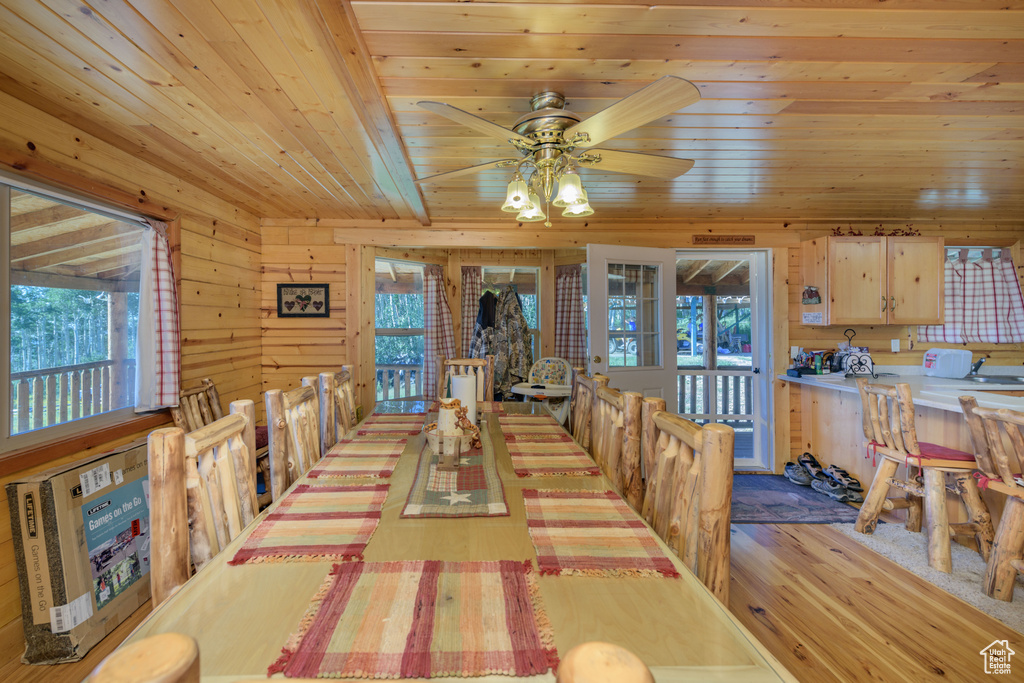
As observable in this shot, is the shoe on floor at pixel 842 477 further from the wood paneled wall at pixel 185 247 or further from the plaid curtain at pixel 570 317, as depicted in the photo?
the wood paneled wall at pixel 185 247

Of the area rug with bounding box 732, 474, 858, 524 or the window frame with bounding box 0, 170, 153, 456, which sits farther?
the area rug with bounding box 732, 474, 858, 524

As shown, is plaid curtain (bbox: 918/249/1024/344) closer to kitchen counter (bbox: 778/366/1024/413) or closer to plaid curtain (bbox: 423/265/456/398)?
kitchen counter (bbox: 778/366/1024/413)

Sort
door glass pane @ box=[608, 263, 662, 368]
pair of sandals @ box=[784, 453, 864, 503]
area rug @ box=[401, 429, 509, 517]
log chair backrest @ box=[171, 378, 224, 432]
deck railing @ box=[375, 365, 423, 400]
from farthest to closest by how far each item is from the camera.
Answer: deck railing @ box=[375, 365, 423, 400] → door glass pane @ box=[608, 263, 662, 368] → pair of sandals @ box=[784, 453, 864, 503] → log chair backrest @ box=[171, 378, 224, 432] → area rug @ box=[401, 429, 509, 517]

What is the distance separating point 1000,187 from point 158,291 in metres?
5.31

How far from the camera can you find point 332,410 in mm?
2074

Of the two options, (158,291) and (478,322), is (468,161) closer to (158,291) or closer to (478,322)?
(158,291)

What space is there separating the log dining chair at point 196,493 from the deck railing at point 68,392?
1.43 meters

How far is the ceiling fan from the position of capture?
4.45ft

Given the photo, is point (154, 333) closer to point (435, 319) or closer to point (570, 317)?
point (435, 319)

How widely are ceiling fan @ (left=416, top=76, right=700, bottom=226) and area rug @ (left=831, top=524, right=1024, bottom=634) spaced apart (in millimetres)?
2261

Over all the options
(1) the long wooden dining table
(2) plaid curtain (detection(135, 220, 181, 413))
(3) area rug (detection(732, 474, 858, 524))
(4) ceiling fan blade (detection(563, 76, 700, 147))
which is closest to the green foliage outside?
(2) plaid curtain (detection(135, 220, 181, 413))

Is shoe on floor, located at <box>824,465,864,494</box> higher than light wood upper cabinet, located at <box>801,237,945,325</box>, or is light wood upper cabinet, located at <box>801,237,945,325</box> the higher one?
light wood upper cabinet, located at <box>801,237,945,325</box>

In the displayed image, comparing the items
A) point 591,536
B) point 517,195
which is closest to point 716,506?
point 591,536

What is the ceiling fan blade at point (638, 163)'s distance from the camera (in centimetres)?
183
